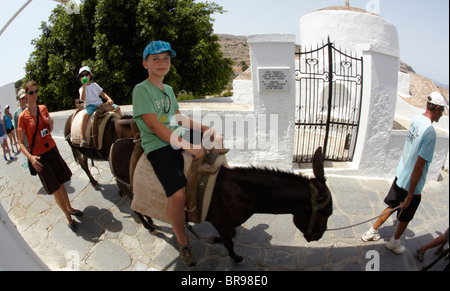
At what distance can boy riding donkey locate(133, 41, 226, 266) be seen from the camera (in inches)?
97.0

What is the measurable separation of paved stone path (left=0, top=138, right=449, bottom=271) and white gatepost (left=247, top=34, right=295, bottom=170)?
1435 mm

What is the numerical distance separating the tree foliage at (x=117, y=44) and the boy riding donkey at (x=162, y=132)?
24.3 ft

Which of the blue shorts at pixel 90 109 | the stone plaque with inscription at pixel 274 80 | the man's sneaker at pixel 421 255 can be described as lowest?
the man's sneaker at pixel 421 255

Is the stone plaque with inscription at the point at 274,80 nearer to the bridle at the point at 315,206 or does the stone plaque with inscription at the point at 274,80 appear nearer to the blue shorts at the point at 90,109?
the bridle at the point at 315,206

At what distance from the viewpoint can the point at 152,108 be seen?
247 cm

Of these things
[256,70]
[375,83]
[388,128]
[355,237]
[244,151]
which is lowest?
[355,237]

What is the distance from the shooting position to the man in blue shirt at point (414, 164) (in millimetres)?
2781

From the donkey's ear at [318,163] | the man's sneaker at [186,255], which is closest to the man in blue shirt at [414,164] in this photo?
the donkey's ear at [318,163]

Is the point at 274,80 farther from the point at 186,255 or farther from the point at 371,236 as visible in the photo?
the point at 186,255

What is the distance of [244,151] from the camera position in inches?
224
